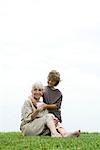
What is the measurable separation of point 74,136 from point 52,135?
15.6 inches

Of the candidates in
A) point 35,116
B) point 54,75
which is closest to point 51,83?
point 54,75

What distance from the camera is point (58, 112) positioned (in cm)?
1014

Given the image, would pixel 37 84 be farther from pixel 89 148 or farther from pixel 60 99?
pixel 89 148

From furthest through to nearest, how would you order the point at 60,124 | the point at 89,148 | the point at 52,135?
1. the point at 60,124
2. the point at 52,135
3. the point at 89,148

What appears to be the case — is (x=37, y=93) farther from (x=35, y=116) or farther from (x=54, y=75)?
(x=54, y=75)

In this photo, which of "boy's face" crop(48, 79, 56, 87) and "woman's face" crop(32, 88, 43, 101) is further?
"boy's face" crop(48, 79, 56, 87)

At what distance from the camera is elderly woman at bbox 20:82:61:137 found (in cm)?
938

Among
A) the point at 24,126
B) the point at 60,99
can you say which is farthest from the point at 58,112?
the point at 24,126

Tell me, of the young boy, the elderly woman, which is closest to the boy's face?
the young boy

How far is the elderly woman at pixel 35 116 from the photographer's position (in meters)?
9.38

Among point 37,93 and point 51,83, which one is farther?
point 51,83

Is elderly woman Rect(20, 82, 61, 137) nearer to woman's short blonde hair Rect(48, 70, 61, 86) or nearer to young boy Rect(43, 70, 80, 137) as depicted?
young boy Rect(43, 70, 80, 137)

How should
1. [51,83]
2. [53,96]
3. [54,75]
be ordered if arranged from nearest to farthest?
[54,75], [51,83], [53,96]

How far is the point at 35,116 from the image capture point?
31.0ft
